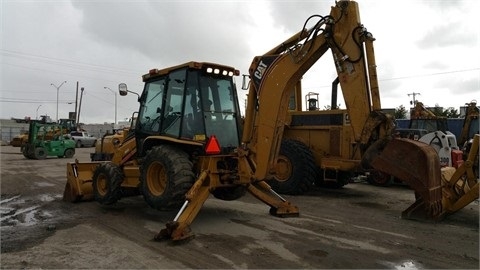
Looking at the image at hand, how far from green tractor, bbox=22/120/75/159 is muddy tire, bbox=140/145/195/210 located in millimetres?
20548

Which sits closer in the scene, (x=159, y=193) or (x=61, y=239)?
(x=61, y=239)

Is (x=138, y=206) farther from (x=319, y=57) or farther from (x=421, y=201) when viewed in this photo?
(x=421, y=201)

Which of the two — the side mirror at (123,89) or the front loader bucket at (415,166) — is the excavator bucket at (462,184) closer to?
the front loader bucket at (415,166)

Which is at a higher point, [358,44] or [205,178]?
[358,44]

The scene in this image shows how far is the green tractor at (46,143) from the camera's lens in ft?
82.8

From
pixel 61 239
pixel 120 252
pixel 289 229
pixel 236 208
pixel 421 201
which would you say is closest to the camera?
pixel 120 252

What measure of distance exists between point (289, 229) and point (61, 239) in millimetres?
3485

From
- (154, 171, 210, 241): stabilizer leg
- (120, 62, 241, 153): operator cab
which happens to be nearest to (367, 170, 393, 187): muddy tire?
(120, 62, 241, 153): operator cab

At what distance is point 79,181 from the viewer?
30.9 feet

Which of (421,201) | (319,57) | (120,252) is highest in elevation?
(319,57)

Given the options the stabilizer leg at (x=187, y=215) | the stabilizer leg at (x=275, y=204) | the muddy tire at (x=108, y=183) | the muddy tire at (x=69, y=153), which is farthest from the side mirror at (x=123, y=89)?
the muddy tire at (x=69, y=153)

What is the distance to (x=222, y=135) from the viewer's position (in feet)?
25.0

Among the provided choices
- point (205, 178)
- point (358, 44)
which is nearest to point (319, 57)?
point (358, 44)

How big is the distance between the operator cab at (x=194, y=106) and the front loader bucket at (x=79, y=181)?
196 centimetres
